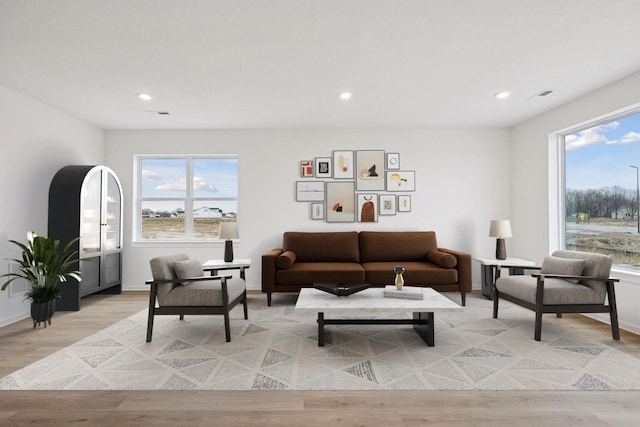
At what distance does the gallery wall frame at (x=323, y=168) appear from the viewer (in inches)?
219

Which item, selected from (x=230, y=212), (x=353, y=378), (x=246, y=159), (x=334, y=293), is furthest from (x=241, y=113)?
(x=353, y=378)

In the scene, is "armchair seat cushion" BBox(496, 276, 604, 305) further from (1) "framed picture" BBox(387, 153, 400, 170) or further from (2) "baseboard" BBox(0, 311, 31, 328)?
(2) "baseboard" BBox(0, 311, 31, 328)

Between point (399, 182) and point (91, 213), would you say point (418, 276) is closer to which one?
point (399, 182)

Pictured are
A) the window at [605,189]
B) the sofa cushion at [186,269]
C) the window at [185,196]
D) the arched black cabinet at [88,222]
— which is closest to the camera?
the sofa cushion at [186,269]

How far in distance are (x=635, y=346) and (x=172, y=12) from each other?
4.66m

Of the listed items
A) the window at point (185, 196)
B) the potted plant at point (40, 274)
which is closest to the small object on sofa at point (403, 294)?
the window at point (185, 196)

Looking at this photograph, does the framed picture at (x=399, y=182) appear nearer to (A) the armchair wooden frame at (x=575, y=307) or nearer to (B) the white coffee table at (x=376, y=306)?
(B) the white coffee table at (x=376, y=306)

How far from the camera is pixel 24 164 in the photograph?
4.09 m

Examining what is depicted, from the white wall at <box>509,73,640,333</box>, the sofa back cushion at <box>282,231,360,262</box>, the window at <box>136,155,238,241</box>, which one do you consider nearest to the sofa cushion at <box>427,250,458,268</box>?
the sofa back cushion at <box>282,231,360,262</box>

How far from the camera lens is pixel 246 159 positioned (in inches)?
221

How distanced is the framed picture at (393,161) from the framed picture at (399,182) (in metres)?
0.08

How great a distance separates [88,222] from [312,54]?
11.9 ft

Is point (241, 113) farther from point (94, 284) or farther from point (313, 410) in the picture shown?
point (313, 410)

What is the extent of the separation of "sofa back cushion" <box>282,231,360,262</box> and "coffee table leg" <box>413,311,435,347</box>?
1934 mm
